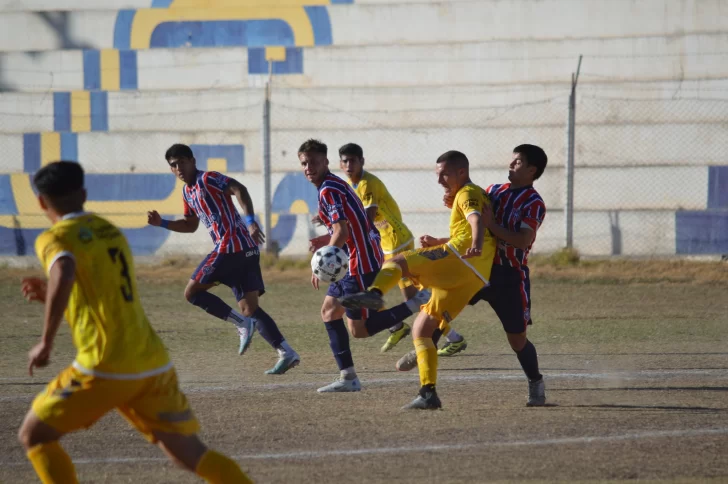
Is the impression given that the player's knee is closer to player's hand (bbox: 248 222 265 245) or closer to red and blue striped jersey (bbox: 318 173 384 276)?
red and blue striped jersey (bbox: 318 173 384 276)

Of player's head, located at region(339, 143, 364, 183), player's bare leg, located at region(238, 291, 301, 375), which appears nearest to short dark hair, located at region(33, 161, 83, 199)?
player's bare leg, located at region(238, 291, 301, 375)

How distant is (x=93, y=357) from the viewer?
4.22m

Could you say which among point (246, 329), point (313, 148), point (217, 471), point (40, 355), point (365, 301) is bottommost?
point (246, 329)

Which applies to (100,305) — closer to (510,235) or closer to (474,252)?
(474,252)

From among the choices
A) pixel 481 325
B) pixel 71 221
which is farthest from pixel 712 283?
pixel 71 221

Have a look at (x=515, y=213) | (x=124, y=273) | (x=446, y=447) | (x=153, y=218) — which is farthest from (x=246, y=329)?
(x=124, y=273)

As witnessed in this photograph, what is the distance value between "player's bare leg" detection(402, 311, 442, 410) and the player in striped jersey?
1.88ft

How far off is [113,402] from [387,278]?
280cm

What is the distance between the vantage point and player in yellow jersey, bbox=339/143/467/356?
9.62 m

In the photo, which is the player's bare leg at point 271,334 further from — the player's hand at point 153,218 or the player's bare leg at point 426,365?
the player's bare leg at point 426,365

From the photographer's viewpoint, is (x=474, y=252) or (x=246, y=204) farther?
(x=246, y=204)

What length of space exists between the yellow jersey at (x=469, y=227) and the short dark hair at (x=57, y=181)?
10.2 feet

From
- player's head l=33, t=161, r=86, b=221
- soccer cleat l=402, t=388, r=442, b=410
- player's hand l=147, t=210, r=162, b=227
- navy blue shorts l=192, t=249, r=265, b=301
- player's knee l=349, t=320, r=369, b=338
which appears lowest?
soccer cleat l=402, t=388, r=442, b=410

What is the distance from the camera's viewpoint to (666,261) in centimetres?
1700
